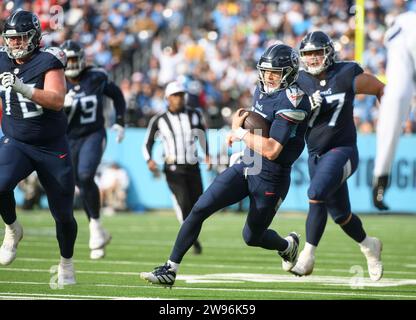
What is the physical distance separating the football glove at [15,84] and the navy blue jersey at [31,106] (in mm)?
301

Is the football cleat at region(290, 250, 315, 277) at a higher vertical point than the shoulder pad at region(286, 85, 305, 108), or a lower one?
lower

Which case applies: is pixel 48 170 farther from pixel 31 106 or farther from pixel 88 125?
pixel 88 125

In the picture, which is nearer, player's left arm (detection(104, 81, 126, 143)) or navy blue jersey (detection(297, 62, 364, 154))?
navy blue jersey (detection(297, 62, 364, 154))

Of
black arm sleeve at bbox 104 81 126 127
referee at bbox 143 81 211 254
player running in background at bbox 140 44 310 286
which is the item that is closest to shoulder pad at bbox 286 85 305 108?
player running in background at bbox 140 44 310 286

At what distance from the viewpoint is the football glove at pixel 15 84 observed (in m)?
6.36

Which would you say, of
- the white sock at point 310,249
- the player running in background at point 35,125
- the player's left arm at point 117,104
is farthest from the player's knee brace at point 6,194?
the player's left arm at point 117,104

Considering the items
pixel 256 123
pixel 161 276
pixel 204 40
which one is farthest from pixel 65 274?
pixel 204 40

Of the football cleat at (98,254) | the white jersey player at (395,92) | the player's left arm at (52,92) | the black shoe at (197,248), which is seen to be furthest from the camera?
the black shoe at (197,248)

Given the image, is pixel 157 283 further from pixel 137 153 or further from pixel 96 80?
pixel 137 153

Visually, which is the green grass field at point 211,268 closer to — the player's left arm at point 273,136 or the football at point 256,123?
the player's left arm at point 273,136

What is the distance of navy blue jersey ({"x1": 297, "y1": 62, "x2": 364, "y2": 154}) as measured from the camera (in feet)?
25.7

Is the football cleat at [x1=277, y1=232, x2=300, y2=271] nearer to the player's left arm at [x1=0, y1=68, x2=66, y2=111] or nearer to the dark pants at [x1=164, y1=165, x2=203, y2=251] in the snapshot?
the player's left arm at [x1=0, y1=68, x2=66, y2=111]

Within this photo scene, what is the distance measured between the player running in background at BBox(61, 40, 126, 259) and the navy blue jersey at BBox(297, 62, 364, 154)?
2475mm
